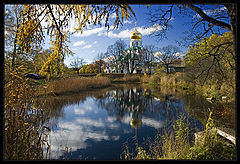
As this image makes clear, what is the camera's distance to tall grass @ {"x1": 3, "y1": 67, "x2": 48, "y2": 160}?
4.92ft

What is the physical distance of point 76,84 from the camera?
Answer: 9.66 m

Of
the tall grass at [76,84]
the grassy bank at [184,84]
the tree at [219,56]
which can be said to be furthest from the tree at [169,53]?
the tall grass at [76,84]

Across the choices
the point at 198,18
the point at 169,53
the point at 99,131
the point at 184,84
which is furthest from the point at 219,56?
the point at 184,84

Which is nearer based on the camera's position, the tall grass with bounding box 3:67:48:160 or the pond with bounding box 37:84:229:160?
the tall grass with bounding box 3:67:48:160

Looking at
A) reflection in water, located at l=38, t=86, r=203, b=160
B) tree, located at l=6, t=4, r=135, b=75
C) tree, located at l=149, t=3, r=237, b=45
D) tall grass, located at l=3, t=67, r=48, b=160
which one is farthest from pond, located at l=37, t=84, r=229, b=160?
tree, located at l=149, t=3, r=237, b=45

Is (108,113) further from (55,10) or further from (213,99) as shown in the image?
(213,99)

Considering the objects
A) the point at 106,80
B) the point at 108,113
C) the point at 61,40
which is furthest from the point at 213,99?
the point at 106,80

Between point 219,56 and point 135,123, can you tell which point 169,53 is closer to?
point 135,123

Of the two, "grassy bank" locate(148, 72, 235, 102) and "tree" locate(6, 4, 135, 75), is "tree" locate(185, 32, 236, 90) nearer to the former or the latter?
"tree" locate(6, 4, 135, 75)

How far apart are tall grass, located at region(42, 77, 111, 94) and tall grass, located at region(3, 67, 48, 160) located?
16.4 feet

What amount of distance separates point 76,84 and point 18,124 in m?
8.28

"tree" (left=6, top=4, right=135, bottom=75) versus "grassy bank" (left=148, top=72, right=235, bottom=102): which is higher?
"tree" (left=6, top=4, right=135, bottom=75)

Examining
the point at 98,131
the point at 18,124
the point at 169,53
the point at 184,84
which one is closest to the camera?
the point at 18,124

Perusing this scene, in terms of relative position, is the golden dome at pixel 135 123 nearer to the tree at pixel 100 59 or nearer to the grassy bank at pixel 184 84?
the tree at pixel 100 59
